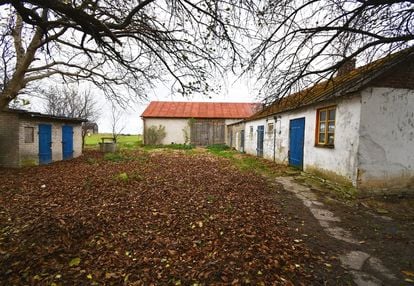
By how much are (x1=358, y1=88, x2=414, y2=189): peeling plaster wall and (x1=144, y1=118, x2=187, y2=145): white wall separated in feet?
64.9

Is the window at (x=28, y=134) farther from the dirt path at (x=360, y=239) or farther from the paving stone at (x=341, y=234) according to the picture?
the paving stone at (x=341, y=234)

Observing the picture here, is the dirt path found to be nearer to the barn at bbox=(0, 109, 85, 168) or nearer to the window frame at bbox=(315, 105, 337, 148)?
the window frame at bbox=(315, 105, 337, 148)

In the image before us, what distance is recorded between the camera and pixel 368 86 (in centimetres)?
634

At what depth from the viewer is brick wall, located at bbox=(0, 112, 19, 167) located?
10.5 meters

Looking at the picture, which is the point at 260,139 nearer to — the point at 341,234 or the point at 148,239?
the point at 341,234

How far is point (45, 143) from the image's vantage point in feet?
40.9

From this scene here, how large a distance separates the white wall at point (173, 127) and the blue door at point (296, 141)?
15.4 meters

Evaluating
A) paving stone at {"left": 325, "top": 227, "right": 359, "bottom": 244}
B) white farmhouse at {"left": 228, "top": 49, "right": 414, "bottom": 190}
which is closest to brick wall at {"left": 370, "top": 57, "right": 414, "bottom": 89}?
white farmhouse at {"left": 228, "top": 49, "right": 414, "bottom": 190}

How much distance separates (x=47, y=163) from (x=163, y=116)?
533 inches

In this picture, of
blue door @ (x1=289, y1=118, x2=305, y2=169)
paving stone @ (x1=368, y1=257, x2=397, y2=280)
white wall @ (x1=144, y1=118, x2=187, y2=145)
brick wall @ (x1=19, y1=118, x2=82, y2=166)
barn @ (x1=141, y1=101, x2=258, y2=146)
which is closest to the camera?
paving stone @ (x1=368, y1=257, x2=397, y2=280)

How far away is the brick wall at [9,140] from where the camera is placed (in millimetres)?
10539

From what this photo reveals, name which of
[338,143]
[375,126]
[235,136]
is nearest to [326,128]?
[338,143]

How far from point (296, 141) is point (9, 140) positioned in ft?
45.0

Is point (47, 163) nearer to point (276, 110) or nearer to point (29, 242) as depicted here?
point (29, 242)
